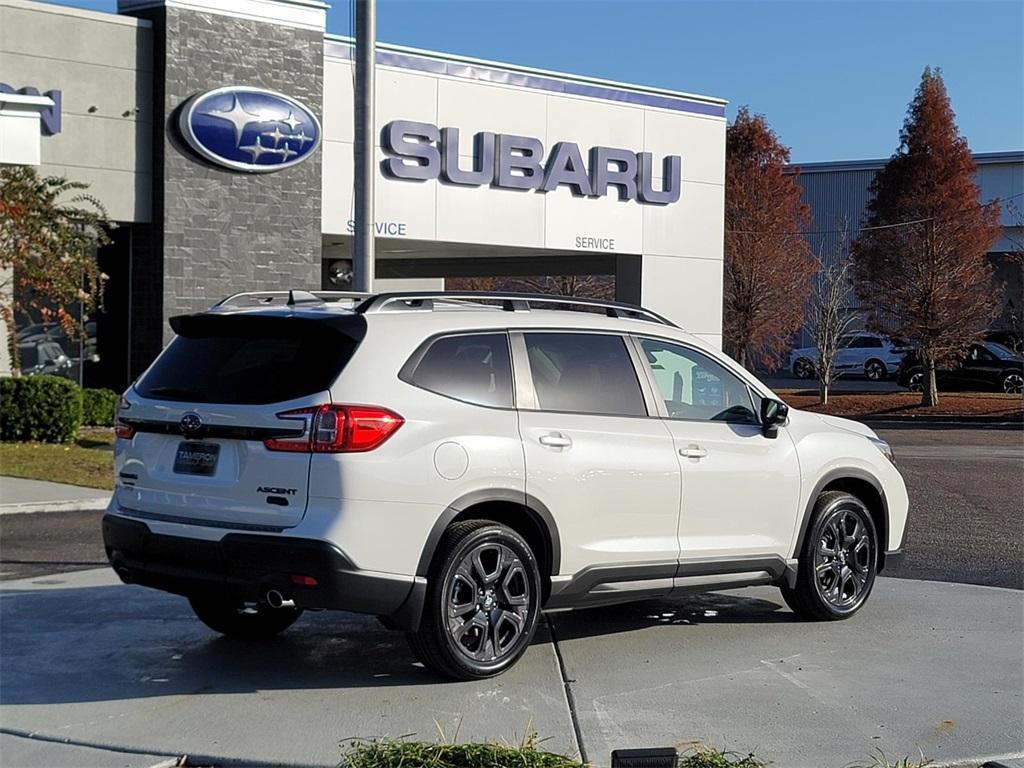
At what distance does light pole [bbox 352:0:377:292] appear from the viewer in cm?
1231

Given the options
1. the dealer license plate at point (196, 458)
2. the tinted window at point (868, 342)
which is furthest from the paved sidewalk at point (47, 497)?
the tinted window at point (868, 342)

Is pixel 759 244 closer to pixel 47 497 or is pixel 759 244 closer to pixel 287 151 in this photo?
pixel 287 151

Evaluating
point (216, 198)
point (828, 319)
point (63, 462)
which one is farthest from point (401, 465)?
point (828, 319)

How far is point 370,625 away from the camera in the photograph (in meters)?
8.36

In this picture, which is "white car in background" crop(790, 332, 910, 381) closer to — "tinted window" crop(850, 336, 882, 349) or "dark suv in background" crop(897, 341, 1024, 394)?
"tinted window" crop(850, 336, 882, 349)

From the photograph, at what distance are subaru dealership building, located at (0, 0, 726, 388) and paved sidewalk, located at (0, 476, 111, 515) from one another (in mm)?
5862

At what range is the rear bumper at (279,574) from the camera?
6332 millimetres

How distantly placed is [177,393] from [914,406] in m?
33.1

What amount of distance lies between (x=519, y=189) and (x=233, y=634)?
17.7m

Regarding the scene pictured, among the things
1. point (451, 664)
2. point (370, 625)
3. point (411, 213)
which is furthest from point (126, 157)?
point (451, 664)

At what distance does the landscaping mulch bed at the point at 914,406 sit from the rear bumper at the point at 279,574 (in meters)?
30.0

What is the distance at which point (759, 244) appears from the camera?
39844mm

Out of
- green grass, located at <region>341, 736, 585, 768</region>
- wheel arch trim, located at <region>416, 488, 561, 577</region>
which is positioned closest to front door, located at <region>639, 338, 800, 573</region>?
wheel arch trim, located at <region>416, 488, 561, 577</region>

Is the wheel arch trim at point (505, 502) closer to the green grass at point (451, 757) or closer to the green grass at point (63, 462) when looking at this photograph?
the green grass at point (451, 757)
